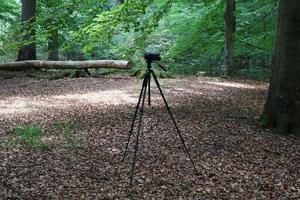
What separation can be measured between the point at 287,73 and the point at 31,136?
15.9 ft

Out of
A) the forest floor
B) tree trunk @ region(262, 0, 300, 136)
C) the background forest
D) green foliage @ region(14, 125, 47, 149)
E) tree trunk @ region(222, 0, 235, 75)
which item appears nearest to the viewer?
the forest floor

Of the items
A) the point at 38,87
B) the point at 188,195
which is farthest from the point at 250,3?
the point at 188,195

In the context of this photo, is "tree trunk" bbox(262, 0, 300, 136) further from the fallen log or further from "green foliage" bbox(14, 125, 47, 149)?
the fallen log

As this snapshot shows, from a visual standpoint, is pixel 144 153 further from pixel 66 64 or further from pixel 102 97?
pixel 66 64

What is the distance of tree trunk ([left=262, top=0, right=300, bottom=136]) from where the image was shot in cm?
791

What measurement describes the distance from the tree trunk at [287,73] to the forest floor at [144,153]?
0.37 metres

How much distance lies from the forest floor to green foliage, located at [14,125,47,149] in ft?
0.26

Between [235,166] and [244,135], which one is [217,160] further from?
[244,135]

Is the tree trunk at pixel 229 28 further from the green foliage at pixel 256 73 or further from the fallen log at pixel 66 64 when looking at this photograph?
the fallen log at pixel 66 64

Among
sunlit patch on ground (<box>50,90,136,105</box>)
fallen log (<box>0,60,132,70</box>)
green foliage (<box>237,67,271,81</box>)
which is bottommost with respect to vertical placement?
sunlit patch on ground (<box>50,90,136,105</box>)

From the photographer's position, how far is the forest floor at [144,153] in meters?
5.29

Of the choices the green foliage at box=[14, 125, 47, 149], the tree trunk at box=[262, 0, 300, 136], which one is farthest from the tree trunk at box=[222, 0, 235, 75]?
the green foliage at box=[14, 125, 47, 149]

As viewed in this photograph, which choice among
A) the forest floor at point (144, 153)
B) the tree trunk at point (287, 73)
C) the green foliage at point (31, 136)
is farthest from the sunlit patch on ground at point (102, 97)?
the tree trunk at point (287, 73)

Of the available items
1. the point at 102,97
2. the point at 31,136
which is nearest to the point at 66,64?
the point at 102,97
